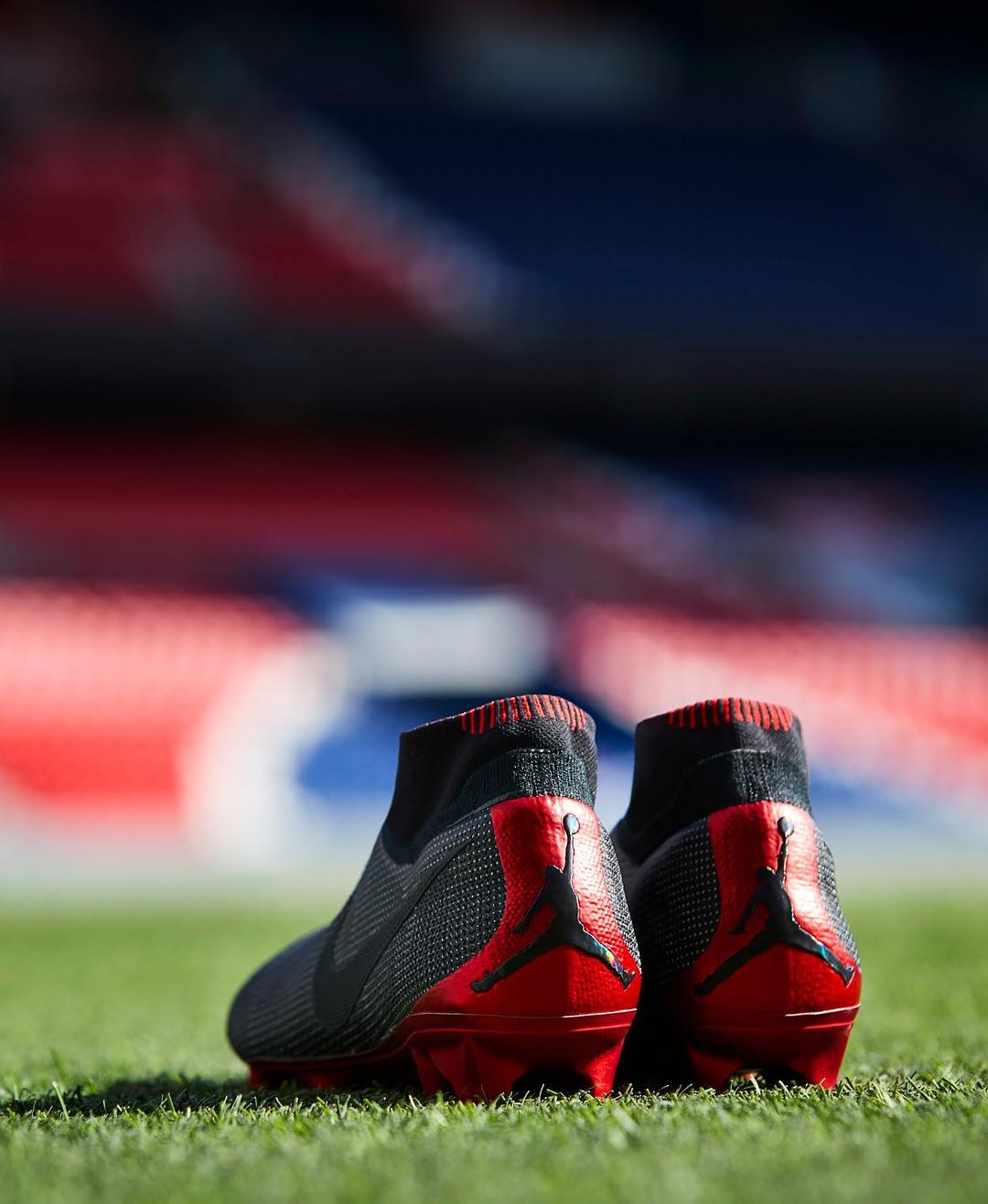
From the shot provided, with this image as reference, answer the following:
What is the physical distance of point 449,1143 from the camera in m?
0.91

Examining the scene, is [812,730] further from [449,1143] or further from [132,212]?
[449,1143]

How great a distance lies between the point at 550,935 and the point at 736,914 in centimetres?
19

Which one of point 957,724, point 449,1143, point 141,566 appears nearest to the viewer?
point 449,1143

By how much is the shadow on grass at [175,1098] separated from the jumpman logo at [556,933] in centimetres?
19

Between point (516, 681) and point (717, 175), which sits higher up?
point (717, 175)

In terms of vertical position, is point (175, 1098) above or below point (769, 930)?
below

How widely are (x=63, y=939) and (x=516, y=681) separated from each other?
16.5ft

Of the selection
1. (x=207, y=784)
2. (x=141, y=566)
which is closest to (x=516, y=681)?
(x=207, y=784)

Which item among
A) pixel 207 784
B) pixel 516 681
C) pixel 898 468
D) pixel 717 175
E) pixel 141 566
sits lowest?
pixel 207 784

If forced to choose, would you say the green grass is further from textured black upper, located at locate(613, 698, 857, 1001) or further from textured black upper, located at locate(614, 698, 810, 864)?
textured black upper, located at locate(614, 698, 810, 864)

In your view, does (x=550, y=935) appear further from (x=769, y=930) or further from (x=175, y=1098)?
(x=175, y=1098)

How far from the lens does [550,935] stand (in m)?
1.07

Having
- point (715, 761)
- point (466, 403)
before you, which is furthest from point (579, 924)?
point (466, 403)

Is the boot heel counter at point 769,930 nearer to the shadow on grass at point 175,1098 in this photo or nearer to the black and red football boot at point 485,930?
the black and red football boot at point 485,930
